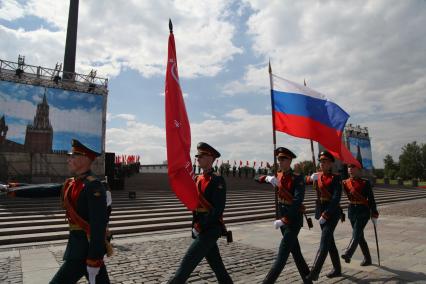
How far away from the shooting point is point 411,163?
294 ft

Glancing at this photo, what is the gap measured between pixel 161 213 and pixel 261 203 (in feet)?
22.6

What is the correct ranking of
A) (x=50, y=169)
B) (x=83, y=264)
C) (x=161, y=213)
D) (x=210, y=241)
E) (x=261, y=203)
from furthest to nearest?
(x=50, y=169) < (x=261, y=203) < (x=161, y=213) < (x=210, y=241) < (x=83, y=264)

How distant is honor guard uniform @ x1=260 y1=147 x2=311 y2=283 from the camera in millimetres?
4695

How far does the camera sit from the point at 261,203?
19484 mm

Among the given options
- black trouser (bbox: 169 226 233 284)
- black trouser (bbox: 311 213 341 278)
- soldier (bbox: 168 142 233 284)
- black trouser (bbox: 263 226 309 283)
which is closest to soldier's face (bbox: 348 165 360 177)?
black trouser (bbox: 311 213 341 278)

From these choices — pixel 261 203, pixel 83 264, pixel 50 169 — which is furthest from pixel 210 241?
pixel 50 169

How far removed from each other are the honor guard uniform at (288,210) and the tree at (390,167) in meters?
103

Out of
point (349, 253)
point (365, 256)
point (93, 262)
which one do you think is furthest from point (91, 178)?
point (365, 256)

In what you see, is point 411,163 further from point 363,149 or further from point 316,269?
point 316,269

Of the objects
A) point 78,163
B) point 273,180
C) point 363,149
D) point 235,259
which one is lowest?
point 235,259

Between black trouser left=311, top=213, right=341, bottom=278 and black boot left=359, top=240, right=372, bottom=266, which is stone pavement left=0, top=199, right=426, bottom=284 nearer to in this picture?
black boot left=359, top=240, right=372, bottom=266

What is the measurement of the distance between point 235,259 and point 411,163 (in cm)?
9577

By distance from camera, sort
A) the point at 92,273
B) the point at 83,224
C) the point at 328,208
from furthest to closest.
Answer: the point at 328,208, the point at 83,224, the point at 92,273

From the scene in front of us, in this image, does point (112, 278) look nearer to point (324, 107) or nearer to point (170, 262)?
point (170, 262)
